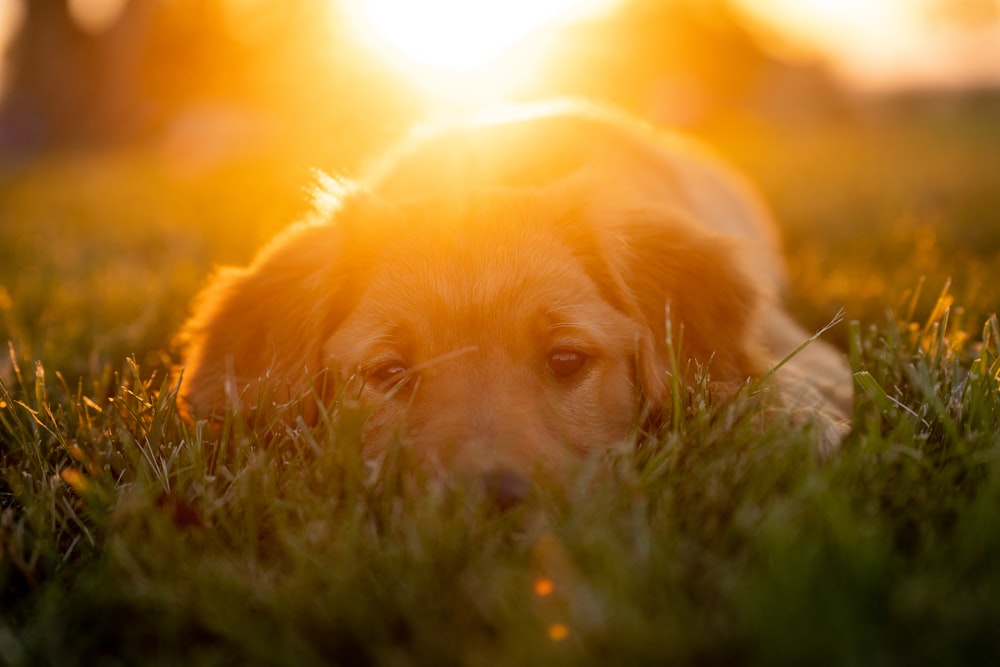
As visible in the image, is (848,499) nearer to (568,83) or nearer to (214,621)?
(214,621)

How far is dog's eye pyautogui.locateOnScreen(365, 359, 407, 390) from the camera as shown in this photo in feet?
7.38

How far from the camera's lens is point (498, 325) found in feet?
7.27

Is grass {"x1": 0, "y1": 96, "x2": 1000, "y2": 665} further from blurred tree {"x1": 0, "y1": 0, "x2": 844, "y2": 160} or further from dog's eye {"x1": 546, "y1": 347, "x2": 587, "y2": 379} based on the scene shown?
blurred tree {"x1": 0, "y1": 0, "x2": 844, "y2": 160}

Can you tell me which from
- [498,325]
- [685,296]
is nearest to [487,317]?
[498,325]

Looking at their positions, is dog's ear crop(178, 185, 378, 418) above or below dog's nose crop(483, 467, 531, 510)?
above

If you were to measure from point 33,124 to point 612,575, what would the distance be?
2458 centimetres

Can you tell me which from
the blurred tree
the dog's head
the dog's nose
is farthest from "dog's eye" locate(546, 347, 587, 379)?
the blurred tree

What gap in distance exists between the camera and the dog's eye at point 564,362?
2.22 meters

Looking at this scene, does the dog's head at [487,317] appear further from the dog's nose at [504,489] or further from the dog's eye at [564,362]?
the dog's nose at [504,489]

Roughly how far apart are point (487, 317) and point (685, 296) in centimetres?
65

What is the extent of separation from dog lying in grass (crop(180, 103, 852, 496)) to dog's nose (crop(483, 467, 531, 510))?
3 centimetres

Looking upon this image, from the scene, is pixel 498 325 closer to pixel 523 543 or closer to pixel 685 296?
pixel 685 296

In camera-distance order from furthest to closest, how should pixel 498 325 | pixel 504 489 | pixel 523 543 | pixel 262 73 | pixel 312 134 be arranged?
pixel 262 73
pixel 312 134
pixel 498 325
pixel 504 489
pixel 523 543

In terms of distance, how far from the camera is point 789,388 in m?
2.49
